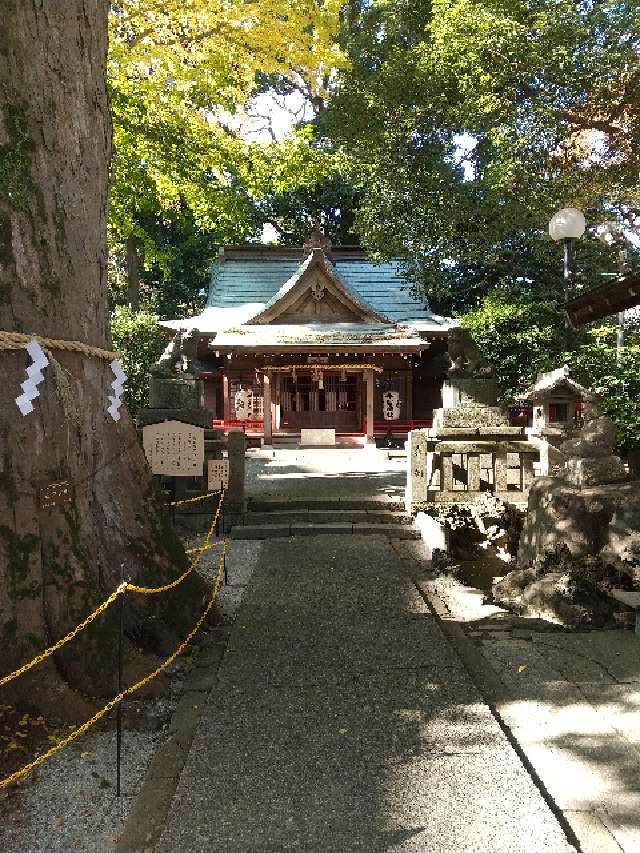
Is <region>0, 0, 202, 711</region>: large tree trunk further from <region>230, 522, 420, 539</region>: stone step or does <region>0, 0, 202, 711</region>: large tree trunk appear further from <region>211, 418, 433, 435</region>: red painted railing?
<region>211, 418, 433, 435</region>: red painted railing

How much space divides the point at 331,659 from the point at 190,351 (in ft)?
24.6

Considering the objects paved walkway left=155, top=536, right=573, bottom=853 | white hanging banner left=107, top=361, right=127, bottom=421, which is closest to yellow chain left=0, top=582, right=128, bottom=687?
paved walkway left=155, top=536, right=573, bottom=853

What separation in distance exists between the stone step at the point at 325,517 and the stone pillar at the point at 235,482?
7.6 inches

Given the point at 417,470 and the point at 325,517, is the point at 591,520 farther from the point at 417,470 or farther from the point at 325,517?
the point at 325,517

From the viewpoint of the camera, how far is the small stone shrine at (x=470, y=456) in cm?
845

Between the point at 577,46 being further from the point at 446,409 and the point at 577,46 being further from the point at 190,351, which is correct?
the point at 190,351

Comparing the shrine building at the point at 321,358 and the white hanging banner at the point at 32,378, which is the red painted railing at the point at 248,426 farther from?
the white hanging banner at the point at 32,378

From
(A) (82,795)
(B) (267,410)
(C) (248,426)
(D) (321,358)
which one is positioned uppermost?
(D) (321,358)

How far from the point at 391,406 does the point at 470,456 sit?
35.4 ft

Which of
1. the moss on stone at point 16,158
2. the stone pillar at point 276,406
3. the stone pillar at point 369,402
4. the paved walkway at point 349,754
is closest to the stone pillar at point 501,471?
the paved walkway at point 349,754

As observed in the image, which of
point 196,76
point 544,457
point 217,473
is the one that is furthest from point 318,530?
point 196,76

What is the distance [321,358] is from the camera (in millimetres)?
18672

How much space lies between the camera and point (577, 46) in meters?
12.4

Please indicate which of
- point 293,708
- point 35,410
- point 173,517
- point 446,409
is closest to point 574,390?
point 446,409
